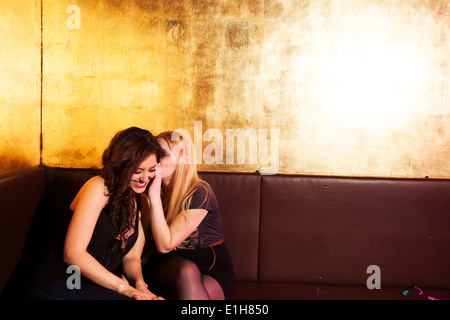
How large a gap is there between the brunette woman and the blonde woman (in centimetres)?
12

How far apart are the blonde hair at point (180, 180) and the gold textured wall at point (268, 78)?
494 mm

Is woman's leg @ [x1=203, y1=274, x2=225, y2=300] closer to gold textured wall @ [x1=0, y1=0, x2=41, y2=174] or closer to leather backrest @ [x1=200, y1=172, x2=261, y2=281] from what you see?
leather backrest @ [x1=200, y1=172, x2=261, y2=281]

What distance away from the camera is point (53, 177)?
2.39 m

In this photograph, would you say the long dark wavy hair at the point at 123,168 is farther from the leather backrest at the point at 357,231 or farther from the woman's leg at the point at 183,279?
the leather backrest at the point at 357,231

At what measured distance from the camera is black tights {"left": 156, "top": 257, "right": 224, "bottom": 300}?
1751 millimetres

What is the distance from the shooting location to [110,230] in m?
1.76

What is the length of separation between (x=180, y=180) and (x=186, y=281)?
0.58 metres

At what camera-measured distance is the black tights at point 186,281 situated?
175 cm

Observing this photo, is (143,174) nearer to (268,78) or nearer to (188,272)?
(188,272)

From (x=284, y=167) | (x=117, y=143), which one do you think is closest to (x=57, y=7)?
(x=117, y=143)

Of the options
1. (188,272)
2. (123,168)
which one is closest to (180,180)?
(123,168)

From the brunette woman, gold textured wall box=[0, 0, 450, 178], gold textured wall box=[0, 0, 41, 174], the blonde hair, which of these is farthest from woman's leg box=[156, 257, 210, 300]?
gold textured wall box=[0, 0, 41, 174]
